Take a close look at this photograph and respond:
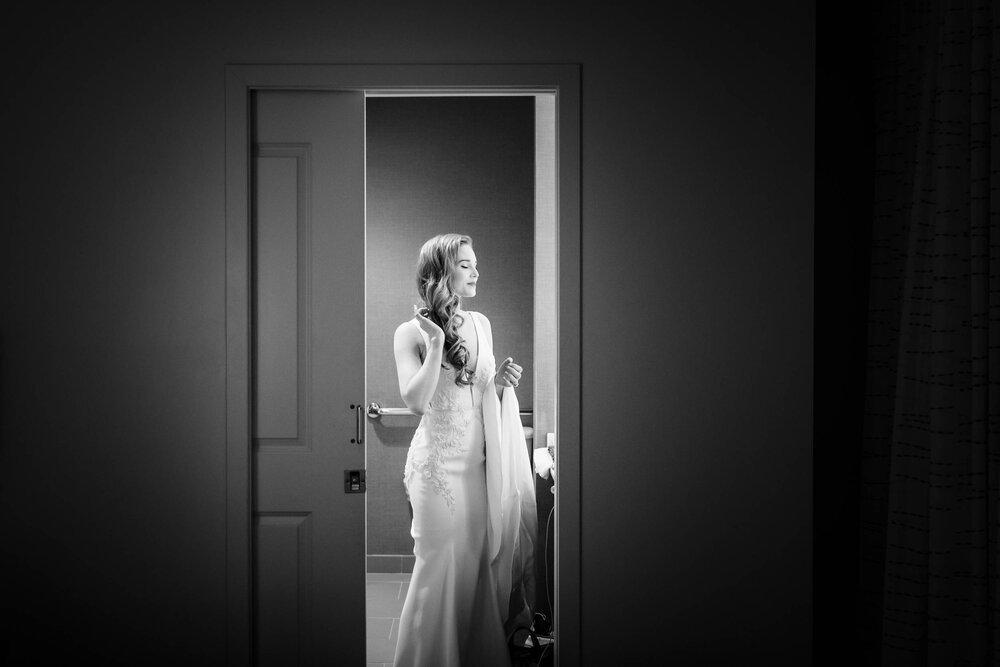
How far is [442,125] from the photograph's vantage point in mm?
3904

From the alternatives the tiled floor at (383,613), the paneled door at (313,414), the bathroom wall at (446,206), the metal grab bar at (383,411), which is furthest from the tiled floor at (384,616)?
the metal grab bar at (383,411)

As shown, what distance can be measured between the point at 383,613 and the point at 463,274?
1745 mm

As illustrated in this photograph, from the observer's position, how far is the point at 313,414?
223 centimetres

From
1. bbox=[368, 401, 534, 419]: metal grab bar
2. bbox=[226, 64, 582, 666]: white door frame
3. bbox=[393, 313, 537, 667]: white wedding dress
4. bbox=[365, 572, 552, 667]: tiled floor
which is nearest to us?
bbox=[226, 64, 582, 666]: white door frame

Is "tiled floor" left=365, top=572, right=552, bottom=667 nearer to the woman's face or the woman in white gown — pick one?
the woman in white gown

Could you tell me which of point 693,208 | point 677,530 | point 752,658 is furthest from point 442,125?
point 752,658

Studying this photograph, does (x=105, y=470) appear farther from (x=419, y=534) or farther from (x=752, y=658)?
(x=752, y=658)

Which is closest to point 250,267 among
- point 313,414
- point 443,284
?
point 313,414

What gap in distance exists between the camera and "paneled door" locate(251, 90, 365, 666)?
87.7 inches

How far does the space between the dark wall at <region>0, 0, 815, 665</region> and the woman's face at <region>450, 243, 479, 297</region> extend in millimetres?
874

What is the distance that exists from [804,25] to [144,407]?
237 cm

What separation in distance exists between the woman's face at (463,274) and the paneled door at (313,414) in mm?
766

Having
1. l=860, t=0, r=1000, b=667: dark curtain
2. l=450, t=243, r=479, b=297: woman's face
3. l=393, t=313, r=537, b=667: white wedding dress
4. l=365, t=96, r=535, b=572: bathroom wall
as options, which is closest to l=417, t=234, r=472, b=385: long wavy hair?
l=450, t=243, r=479, b=297: woman's face

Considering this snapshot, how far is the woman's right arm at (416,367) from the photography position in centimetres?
266
